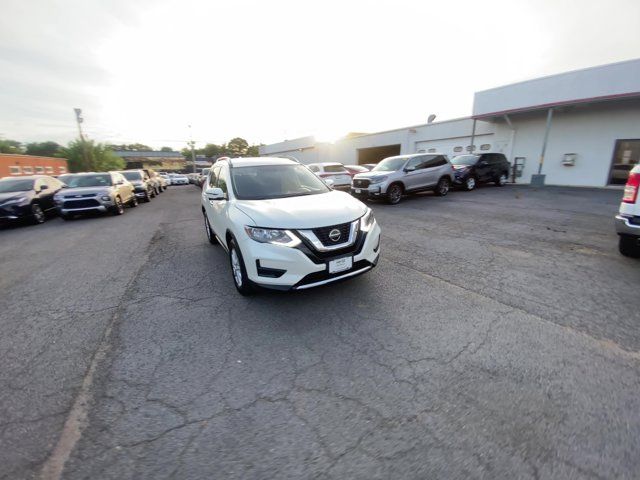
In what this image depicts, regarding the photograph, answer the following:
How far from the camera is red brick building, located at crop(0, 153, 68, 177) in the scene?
27778 mm

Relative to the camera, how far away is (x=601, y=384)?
2.19m

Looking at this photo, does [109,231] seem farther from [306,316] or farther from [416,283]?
[416,283]

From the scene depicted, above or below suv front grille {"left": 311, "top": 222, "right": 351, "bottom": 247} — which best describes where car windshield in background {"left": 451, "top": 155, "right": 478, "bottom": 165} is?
above

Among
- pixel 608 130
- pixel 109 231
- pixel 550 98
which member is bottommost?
pixel 109 231

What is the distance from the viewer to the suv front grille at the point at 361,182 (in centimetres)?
1108

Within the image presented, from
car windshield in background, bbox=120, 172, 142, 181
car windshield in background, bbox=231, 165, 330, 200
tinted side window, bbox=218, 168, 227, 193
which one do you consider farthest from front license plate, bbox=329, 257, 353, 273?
car windshield in background, bbox=120, 172, 142, 181

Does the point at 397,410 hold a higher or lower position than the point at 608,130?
lower

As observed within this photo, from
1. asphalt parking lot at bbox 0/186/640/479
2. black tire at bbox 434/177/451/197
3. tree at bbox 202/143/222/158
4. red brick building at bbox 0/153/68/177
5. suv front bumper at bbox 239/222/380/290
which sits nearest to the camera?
asphalt parking lot at bbox 0/186/640/479

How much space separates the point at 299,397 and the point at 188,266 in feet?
12.2

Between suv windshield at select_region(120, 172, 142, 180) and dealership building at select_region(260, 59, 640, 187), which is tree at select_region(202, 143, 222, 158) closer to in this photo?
suv windshield at select_region(120, 172, 142, 180)

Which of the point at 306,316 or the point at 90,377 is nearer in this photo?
the point at 90,377

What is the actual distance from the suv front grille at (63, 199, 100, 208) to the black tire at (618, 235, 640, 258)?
1402 cm

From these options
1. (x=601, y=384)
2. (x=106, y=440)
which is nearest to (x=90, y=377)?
(x=106, y=440)

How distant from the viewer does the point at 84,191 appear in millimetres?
10219
